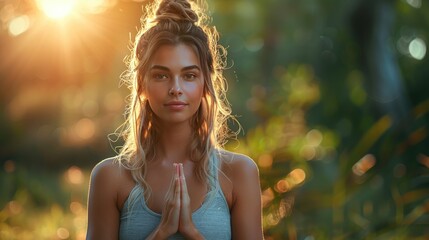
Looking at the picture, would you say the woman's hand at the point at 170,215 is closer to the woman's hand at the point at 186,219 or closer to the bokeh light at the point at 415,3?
the woman's hand at the point at 186,219

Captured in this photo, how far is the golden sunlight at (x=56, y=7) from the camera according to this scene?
7.92m

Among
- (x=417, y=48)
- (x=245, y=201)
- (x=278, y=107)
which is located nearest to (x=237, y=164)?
(x=245, y=201)

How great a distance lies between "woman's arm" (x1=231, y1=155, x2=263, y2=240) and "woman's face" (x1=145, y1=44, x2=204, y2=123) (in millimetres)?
225

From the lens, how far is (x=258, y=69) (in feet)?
32.7

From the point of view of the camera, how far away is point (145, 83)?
3217 millimetres

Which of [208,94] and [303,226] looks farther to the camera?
[303,226]

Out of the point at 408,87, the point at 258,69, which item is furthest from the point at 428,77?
the point at 258,69

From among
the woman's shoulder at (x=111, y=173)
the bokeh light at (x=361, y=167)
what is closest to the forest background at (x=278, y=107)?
the bokeh light at (x=361, y=167)

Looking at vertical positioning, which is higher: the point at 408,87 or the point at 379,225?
the point at 408,87

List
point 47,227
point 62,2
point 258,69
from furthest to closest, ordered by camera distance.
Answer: point 258,69, point 62,2, point 47,227

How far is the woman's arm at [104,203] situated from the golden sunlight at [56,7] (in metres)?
4.72

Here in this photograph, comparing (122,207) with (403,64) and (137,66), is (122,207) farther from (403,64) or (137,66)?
(403,64)

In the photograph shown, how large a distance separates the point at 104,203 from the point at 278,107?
2943mm

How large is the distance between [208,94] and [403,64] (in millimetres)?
7731
